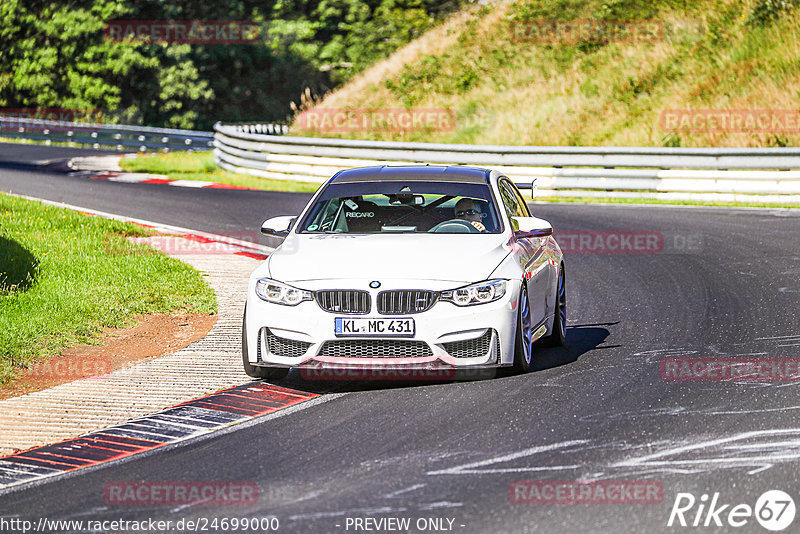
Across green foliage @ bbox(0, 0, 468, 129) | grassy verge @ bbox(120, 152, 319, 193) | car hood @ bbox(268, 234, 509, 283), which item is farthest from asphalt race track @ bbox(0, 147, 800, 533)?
green foliage @ bbox(0, 0, 468, 129)

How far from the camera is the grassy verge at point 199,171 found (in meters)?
26.3

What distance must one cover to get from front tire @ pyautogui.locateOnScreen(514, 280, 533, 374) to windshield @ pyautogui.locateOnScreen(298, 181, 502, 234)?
91 cm

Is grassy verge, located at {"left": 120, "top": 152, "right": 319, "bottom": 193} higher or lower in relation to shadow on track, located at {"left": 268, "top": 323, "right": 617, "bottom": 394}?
lower

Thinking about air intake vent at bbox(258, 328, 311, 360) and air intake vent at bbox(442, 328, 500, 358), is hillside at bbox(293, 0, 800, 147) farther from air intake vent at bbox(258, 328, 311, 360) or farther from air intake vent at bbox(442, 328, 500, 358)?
air intake vent at bbox(258, 328, 311, 360)

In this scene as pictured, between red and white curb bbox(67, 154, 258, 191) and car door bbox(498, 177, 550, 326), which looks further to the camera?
red and white curb bbox(67, 154, 258, 191)

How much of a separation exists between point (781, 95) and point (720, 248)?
1448cm

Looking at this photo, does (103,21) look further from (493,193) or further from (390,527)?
(390,527)

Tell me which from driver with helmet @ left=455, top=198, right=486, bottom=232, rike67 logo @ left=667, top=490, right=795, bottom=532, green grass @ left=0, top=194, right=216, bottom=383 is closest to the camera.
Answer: rike67 logo @ left=667, top=490, right=795, bottom=532

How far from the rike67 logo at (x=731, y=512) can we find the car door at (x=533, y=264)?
325 centimetres

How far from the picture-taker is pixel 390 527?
538 centimetres

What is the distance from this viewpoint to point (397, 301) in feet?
26.4

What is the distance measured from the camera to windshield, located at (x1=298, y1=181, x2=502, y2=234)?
368 inches

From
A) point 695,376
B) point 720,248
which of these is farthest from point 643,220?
point 695,376

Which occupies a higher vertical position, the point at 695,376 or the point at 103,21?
the point at 103,21
